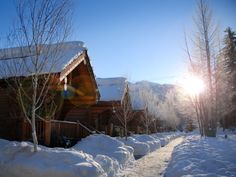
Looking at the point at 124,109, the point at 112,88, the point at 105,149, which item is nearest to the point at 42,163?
the point at 105,149

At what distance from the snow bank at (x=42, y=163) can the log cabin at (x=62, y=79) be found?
2695mm

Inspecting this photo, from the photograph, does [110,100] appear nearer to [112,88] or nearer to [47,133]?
[112,88]

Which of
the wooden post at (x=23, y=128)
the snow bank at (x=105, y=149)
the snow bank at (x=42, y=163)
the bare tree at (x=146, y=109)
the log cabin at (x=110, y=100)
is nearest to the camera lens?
the snow bank at (x=42, y=163)

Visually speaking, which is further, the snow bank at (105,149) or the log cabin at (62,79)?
the snow bank at (105,149)

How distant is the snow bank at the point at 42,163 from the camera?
7.44m

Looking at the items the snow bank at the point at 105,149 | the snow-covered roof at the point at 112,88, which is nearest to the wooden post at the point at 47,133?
the snow bank at the point at 105,149

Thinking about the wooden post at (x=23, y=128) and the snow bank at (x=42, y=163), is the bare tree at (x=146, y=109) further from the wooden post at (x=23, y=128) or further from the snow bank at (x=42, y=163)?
the snow bank at (x=42, y=163)

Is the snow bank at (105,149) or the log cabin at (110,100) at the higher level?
the log cabin at (110,100)

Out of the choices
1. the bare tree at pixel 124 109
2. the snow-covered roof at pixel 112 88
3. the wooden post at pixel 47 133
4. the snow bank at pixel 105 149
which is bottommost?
Result: the snow bank at pixel 105 149

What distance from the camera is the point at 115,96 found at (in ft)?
86.6

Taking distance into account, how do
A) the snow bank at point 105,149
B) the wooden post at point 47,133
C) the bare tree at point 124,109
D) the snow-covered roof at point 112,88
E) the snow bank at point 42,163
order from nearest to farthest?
the snow bank at point 42,163 → the wooden post at point 47,133 → the snow bank at point 105,149 → the bare tree at point 124,109 → the snow-covered roof at point 112,88

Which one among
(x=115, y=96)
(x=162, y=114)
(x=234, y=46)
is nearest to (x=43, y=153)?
(x=115, y=96)

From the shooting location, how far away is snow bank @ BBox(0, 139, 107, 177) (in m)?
7.44

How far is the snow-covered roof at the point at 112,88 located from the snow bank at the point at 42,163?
17.5m
